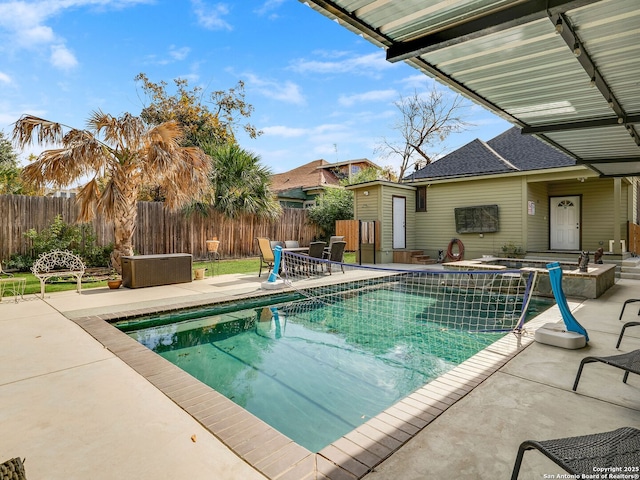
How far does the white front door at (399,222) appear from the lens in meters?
13.3

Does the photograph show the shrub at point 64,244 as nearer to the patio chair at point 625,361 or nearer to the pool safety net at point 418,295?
the pool safety net at point 418,295

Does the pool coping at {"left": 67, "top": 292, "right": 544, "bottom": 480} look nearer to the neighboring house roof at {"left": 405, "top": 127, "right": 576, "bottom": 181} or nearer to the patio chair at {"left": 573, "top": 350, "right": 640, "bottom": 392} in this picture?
the patio chair at {"left": 573, "top": 350, "right": 640, "bottom": 392}

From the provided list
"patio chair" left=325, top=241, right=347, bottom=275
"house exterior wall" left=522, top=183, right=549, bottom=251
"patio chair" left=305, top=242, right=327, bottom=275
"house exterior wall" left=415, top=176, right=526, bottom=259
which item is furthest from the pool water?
"house exterior wall" left=522, top=183, right=549, bottom=251

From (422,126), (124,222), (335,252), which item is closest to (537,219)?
(335,252)

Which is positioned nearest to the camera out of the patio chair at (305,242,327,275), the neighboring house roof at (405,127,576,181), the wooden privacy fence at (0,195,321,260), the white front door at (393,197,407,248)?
the patio chair at (305,242,327,275)

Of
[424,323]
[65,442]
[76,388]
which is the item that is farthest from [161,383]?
[424,323]

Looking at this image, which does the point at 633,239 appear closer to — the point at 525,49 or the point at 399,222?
the point at 399,222

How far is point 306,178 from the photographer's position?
82.7 ft

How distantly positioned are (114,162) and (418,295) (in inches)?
292

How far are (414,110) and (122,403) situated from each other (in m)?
25.6

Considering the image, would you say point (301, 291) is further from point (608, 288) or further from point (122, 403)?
point (608, 288)

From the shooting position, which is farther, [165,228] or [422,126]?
[422,126]

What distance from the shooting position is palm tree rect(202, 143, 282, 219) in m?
13.2

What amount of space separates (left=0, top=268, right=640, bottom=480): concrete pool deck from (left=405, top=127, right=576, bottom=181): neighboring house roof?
879 cm
